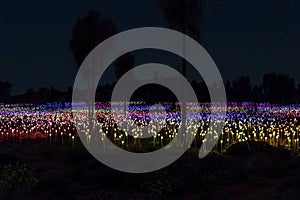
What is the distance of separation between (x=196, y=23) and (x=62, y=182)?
9235mm

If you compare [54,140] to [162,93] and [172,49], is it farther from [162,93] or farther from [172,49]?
[162,93]

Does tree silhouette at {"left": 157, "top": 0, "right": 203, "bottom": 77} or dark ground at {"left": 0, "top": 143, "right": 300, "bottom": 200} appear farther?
tree silhouette at {"left": 157, "top": 0, "right": 203, "bottom": 77}

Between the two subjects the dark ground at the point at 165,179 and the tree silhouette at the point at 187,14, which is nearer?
the dark ground at the point at 165,179

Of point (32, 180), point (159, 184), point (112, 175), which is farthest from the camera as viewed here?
point (112, 175)

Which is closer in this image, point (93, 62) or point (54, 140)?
point (54, 140)

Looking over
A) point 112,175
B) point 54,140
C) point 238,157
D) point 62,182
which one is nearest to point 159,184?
point 112,175

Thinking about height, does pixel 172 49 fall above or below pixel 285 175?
above

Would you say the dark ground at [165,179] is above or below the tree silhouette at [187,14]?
below

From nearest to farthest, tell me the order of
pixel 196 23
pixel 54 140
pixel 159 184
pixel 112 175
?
pixel 159 184 → pixel 112 175 → pixel 196 23 → pixel 54 140

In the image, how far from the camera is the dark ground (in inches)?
369

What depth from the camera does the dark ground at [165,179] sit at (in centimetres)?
938

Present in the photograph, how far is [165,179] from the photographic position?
10.8 metres

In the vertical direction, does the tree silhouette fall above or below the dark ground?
above

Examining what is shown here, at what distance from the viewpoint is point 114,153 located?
1510cm
